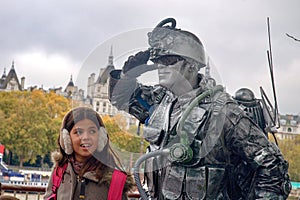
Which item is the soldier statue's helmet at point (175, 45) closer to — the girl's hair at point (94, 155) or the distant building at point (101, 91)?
the distant building at point (101, 91)

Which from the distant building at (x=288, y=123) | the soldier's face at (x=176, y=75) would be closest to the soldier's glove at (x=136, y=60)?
the soldier's face at (x=176, y=75)

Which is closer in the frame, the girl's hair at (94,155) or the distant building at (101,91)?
the distant building at (101,91)

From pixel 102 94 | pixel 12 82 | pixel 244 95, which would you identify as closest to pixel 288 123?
pixel 244 95

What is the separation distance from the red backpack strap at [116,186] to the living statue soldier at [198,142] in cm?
29

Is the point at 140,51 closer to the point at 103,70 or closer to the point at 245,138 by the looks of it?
the point at 103,70

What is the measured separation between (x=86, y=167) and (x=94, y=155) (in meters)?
0.08

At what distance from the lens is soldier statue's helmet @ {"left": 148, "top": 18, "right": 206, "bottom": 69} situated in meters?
2.46

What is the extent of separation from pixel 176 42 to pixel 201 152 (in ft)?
1.63

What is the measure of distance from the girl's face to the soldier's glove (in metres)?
0.38

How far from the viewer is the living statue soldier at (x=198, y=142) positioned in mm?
2414

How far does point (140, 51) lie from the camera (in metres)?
2.58

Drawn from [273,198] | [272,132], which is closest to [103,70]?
[273,198]

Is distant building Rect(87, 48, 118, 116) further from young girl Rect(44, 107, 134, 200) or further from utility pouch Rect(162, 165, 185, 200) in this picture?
utility pouch Rect(162, 165, 185, 200)

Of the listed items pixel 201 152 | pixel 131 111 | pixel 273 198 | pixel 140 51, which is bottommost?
pixel 273 198
